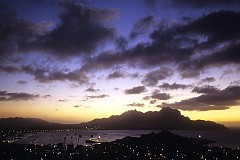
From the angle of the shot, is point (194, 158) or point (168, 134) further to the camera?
point (168, 134)

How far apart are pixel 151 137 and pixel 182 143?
60.0 feet

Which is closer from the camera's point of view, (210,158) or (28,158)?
(28,158)

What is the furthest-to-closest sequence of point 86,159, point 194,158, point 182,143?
point 182,143
point 194,158
point 86,159

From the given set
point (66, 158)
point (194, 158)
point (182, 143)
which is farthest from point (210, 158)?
point (66, 158)

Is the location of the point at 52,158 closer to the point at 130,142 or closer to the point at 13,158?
the point at 13,158

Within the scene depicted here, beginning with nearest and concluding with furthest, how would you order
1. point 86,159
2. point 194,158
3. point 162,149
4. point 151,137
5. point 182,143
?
point 86,159, point 194,158, point 162,149, point 182,143, point 151,137

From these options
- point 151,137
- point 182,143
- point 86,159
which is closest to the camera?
point 86,159

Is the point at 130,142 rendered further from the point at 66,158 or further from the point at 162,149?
the point at 66,158

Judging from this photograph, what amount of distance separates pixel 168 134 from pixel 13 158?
9326 centimetres

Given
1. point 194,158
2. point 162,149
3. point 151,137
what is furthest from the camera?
point 151,137

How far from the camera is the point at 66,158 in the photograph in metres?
92.9

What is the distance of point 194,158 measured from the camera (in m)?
100

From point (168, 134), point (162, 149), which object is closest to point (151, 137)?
point (168, 134)

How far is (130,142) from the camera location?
14962cm
